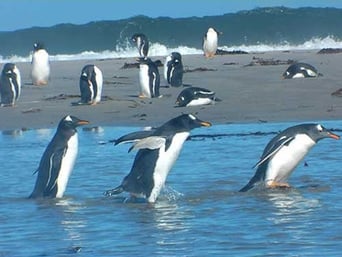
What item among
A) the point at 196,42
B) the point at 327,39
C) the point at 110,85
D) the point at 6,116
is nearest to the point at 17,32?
the point at 196,42

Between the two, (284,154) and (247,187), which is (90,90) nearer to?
(284,154)

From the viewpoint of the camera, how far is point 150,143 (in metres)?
7.95

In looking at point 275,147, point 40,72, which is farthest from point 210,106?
point 275,147

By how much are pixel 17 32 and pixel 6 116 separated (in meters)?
33.4

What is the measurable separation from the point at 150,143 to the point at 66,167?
35.5 inches

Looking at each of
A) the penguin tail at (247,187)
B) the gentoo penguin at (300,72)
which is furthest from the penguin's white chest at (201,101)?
the penguin tail at (247,187)

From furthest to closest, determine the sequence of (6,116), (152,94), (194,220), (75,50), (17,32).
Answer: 1. (17,32)
2. (75,50)
3. (152,94)
4. (6,116)
5. (194,220)

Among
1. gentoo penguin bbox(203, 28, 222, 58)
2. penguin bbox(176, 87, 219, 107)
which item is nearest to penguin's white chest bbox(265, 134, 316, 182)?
penguin bbox(176, 87, 219, 107)

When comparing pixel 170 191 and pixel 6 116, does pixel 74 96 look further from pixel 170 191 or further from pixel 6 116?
pixel 170 191

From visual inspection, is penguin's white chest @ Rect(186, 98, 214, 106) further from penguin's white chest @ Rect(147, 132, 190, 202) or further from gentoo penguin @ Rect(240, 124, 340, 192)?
penguin's white chest @ Rect(147, 132, 190, 202)

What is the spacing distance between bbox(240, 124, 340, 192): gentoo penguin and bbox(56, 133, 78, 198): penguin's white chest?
128 centimetres

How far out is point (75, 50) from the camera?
41.8m

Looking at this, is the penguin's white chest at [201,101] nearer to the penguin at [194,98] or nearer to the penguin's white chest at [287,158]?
the penguin at [194,98]

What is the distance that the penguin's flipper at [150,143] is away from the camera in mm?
7910
